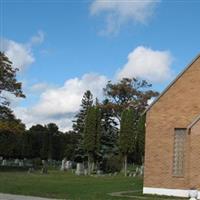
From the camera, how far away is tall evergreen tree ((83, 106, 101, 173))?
59.2m

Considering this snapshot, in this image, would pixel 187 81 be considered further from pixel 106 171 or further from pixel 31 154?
pixel 31 154

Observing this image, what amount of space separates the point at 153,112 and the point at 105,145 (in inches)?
1603

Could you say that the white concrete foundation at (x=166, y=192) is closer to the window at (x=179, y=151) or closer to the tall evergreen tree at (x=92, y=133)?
the window at (x=179, y=151)

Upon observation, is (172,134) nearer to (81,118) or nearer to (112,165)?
(112,165)

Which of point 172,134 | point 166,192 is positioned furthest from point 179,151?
point 166,192

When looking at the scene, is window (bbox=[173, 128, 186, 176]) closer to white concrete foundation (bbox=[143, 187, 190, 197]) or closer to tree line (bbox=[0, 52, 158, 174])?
white concrete foundation (bbox=[143, 187, 190, 197])

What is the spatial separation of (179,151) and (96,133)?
3123 centimetres

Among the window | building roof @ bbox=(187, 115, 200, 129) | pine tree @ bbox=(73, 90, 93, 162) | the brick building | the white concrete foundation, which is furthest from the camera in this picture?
pine tree @ bbox=(73, 90, 93, 162)

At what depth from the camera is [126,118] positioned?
59.6 metres

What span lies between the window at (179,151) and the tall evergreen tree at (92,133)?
3082cm

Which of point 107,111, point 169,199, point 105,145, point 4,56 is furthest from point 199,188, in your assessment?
point 107,111

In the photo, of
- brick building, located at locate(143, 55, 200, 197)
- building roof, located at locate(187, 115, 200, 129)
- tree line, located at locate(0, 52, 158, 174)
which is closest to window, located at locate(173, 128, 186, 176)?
brick building, located at locate(143, 55, 200, 197)

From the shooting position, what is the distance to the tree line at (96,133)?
54031 millimetres

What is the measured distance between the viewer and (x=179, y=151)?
93.4 ft
